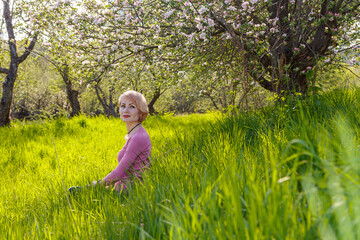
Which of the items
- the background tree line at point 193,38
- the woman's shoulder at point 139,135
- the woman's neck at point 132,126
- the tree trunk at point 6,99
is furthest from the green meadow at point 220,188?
the tree trunk at point 6,99

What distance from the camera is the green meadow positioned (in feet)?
3.36

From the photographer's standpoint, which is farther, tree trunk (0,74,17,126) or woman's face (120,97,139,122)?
tree trunk (0,74,17,126)

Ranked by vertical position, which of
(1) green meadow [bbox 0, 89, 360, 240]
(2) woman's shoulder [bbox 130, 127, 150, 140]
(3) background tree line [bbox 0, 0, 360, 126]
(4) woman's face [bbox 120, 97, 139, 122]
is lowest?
(1) green meadow [bbox 0, 89, 360, 240]

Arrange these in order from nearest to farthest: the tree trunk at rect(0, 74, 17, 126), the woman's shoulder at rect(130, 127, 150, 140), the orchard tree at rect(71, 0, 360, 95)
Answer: the woman's shoulder at rect(130, 127, 150, 140)
the orchard tree at rect(71, 0, 360, 95)
the tree trunk at rect(0, 74, 17, 126)

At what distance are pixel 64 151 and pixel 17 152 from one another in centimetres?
119

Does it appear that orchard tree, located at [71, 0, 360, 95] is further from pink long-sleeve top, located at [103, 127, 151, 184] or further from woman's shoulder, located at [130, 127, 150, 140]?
pink long-sleeve top, located at [103, 127, 151, 184]

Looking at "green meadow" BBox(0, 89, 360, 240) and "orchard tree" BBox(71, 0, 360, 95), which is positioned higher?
"orchard tree" BBox(71, 0, 360, 95)

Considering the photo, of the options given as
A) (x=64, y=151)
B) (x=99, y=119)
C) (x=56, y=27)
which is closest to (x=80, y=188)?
(x=64, y=151)

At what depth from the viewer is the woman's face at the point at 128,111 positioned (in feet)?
11.8

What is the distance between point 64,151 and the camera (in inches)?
239

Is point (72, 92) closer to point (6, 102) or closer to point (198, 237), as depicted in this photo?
point (6, 102)

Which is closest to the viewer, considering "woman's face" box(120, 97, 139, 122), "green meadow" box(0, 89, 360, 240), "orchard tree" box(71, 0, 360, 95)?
"green meadow" box(0, 89, 360, 240)

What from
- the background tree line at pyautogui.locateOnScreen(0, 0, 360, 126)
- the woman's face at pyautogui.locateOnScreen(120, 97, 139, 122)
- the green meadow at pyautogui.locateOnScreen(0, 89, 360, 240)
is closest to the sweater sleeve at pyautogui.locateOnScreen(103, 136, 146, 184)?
the green meadow at pyautogui.locateOnScreen(0, 89, 360, 240)

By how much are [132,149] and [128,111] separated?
2.11ft
